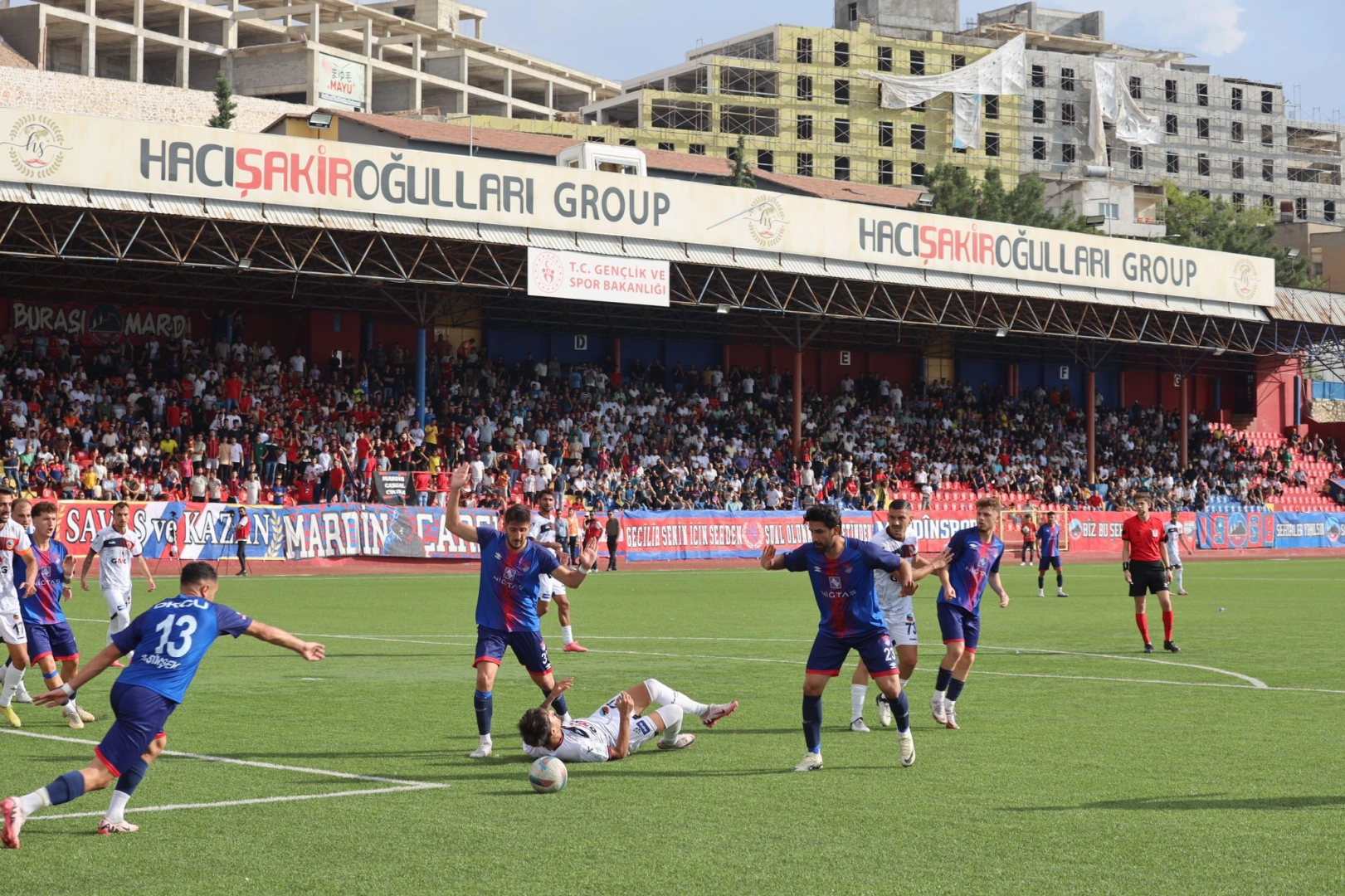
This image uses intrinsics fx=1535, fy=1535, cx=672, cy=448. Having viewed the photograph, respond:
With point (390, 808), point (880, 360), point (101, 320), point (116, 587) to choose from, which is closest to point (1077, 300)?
point (880, 360)

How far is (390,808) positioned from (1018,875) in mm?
3754

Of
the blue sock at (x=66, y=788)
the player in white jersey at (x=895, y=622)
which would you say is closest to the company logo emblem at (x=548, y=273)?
the player in white jersey at (x=895, y=622)

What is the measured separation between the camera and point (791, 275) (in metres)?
48.1

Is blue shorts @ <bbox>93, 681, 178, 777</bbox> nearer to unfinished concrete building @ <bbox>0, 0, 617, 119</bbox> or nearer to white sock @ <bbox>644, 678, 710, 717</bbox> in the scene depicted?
white sock @ <bbox>644, 678, 710, 717</bbox>

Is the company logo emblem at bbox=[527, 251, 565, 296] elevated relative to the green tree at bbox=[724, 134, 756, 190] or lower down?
lower down

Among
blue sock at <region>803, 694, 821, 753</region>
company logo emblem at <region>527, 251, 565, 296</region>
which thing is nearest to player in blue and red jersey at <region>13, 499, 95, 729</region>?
blue sock at <region>803, 694, 821, 753</region>

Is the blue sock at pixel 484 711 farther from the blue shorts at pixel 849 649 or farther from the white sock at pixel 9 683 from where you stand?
the white sock at pixel 9 683

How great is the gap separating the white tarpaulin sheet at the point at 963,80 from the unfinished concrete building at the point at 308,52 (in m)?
28.3

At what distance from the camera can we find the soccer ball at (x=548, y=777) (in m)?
9.62

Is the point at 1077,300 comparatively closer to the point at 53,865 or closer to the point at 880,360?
the point at 880,360

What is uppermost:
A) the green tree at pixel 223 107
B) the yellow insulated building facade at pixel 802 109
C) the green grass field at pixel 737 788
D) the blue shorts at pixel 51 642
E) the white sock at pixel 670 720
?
the yellow insulated building facade at pixel 802 109

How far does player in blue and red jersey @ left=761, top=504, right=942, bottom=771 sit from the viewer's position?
410 inches

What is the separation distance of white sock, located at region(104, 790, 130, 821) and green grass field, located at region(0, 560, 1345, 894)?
15cm

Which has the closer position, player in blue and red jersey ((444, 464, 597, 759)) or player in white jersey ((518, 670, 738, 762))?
player in white jersey ((518, 670, 738, 762))
